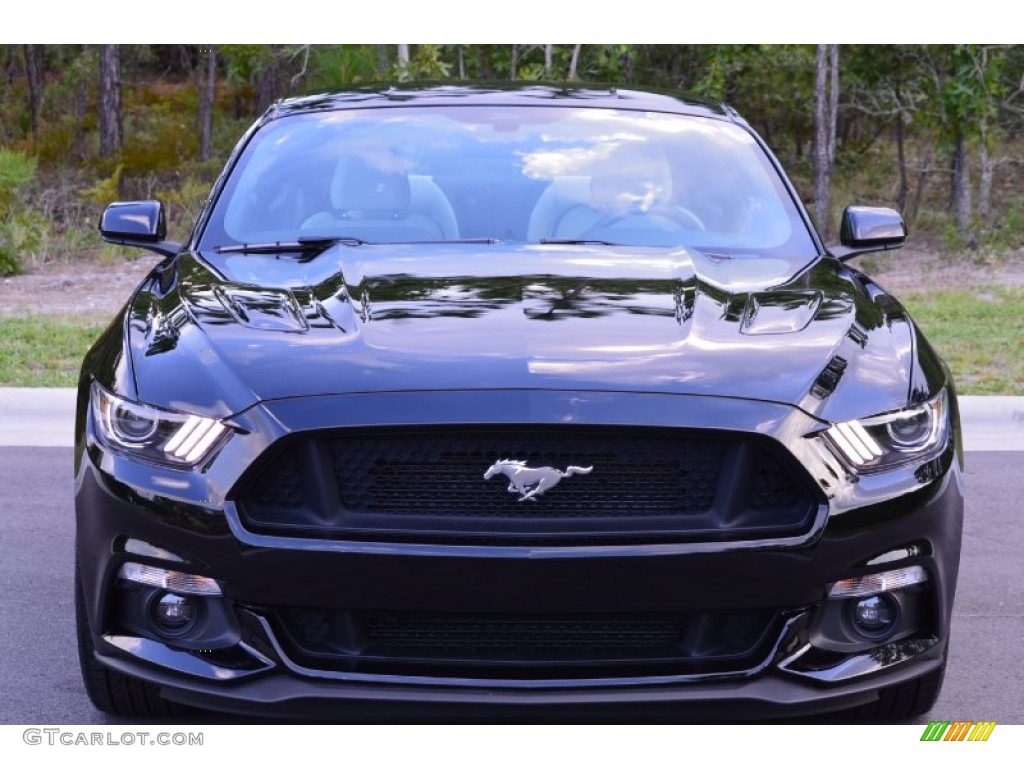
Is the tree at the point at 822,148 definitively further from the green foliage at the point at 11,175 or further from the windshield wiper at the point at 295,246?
the windshield wiper at the point at 295,246

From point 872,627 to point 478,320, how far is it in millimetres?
1068

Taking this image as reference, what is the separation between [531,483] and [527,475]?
0.02 meters

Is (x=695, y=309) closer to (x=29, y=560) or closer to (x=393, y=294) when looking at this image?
(x=393, y=294)

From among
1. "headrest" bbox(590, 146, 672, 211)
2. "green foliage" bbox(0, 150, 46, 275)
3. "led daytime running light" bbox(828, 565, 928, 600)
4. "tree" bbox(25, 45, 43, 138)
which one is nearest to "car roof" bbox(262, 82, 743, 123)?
"headrest" bbox(590, 146, 672, 211)

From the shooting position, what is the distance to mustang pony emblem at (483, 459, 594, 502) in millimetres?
3064

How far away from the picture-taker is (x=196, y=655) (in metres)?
3.19

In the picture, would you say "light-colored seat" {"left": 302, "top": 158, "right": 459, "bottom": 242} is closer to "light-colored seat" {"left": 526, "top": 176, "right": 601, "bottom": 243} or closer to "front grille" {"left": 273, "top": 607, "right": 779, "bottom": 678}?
"light-colored seat" {"left": 526, "top": 176, "right": 601, "bottom": 243}

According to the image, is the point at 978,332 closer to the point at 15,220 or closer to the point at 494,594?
the point at 494,594

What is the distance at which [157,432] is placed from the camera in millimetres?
3213

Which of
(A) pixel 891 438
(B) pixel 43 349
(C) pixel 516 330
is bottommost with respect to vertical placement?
(B) pixel 43 349

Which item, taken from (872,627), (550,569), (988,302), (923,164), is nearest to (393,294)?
(550,569)

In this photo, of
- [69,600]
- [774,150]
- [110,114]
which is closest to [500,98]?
[69,600]
